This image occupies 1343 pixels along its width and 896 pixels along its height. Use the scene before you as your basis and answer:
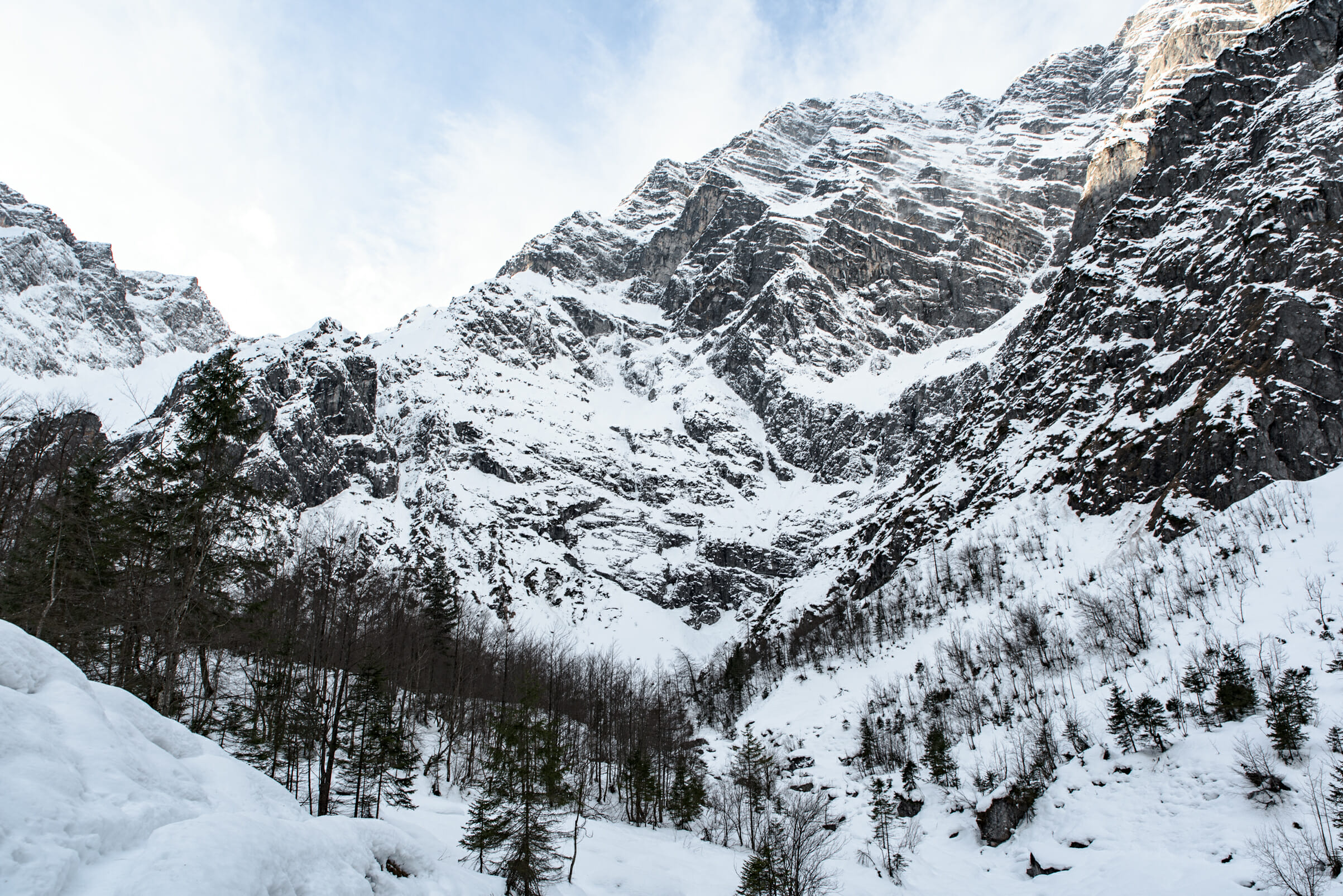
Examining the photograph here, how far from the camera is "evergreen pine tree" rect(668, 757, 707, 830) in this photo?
125ft

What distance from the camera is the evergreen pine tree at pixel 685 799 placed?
125 feet

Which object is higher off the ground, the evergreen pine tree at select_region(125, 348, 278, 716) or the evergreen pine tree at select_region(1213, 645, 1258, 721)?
the evergreen pine tree at select_region(125, 348, 278, 716)

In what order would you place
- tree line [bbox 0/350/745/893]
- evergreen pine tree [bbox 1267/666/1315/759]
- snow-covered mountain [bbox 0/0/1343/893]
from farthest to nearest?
1. snow-covered mountain [bbox 0/0/1343/893]
2. tree line [bbox 0/350/745/893]
3. evergreen pine tree [bbox 1267/666/1315/759]

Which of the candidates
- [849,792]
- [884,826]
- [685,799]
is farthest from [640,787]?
[884,826]

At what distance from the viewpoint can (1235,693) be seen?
2370 centimetres

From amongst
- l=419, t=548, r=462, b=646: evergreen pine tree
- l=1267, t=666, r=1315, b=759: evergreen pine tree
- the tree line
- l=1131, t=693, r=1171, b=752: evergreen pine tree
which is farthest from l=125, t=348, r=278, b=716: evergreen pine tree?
l=1267, t=666, r=1315, b=759: evergreen pine tree

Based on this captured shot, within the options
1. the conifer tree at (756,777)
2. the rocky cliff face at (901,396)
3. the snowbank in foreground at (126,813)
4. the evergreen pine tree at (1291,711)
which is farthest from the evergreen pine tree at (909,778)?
the snowbank in foreground at (126,813)

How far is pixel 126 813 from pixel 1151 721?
3144cm

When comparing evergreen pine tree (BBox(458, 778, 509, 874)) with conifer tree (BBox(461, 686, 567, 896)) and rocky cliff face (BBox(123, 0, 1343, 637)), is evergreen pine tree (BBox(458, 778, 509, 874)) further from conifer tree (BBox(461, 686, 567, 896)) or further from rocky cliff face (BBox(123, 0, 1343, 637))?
rocky cliff face (BBox(123, 0, 1343, 637))

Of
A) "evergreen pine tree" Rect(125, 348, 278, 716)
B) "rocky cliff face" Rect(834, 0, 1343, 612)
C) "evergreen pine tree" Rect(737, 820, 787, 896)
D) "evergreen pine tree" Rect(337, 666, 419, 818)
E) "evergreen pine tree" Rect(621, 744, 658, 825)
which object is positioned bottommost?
"evergreen pine tree" Rect(737, 820, 787, 896)

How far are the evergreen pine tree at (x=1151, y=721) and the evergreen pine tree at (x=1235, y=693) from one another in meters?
1.87

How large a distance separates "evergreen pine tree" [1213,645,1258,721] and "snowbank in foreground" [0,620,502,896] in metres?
28.7

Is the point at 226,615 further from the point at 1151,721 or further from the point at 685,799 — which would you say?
the point at 1151,721

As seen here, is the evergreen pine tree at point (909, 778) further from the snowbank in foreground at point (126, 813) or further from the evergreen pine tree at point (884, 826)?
the snowbank in foreground at point (126, 813)
